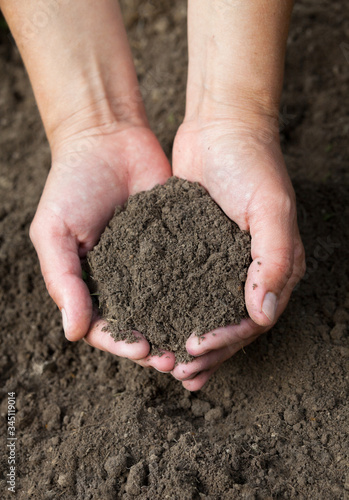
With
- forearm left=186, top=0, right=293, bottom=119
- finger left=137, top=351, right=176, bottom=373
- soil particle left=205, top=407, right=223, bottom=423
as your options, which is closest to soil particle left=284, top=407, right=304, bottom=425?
soil particle left=205, top=407, right=223, bottom=423

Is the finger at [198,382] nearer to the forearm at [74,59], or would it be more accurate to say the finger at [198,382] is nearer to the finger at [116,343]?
the finger at [116,343]

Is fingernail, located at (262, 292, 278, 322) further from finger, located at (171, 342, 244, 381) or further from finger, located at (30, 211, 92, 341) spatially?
finger, located at (30, 211, 92, 341)

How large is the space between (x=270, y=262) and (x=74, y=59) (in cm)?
138

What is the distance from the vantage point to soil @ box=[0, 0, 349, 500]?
1583 millimetres

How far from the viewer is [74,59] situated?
2.19m

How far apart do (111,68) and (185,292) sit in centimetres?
122

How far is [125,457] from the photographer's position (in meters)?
1.63

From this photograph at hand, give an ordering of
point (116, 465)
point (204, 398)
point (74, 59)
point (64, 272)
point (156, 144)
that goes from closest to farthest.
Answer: point (116, 465)
point (64, 272)
point (204, 398)
point (74, 59)
point (156, 144)

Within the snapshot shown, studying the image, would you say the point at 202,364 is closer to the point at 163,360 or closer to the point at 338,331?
the point at 163,360

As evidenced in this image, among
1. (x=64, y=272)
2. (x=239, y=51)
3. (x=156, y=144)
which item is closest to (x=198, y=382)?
(x=64, y=272)

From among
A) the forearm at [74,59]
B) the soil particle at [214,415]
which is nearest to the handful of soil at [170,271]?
the soil particle at [214,415]

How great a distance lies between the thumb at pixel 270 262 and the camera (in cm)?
160

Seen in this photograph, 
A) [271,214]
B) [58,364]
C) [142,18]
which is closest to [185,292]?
[271,214]

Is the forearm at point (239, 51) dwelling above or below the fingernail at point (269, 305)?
above
